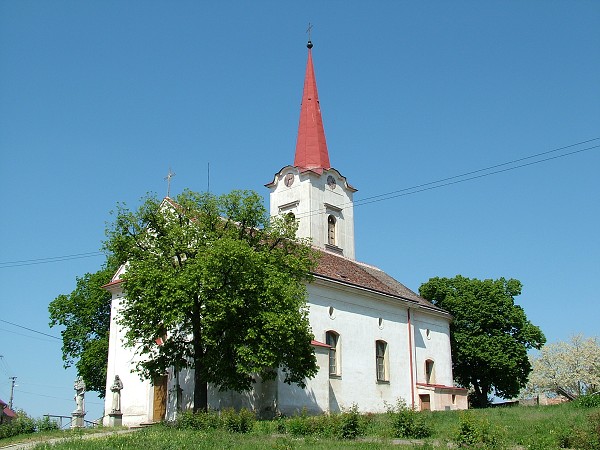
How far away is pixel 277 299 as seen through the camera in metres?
27.0

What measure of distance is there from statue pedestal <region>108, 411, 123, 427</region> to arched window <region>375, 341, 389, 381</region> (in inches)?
550

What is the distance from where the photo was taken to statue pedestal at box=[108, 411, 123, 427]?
30.7m

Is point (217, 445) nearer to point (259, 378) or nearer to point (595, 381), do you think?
point (259, 378)

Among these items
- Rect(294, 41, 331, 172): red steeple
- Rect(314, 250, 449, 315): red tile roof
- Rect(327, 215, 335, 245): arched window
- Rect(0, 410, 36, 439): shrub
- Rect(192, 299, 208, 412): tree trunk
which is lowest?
Rect(0, 410, 36, 439): shrub

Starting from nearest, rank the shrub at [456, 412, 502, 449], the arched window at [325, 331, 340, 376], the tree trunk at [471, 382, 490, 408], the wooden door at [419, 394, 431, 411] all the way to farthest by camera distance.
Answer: the shrub at [456, 412, 502, 449], the arched window at [325, 331, 340, 376], the wooden door at [419, 394, 431, 411], the tree trunk at [471, 382, 490, 408]

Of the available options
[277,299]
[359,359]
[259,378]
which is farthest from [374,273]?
[277,299]

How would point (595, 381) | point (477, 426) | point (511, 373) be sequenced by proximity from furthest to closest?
point (595, 381) → point (511, 373) → point (477, 426)

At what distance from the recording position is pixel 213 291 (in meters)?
26.4

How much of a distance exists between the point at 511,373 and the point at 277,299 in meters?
23.3

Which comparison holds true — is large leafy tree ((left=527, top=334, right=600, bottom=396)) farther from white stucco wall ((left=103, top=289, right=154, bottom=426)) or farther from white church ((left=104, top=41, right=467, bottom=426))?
white stucco wall ((left=103, top=289, right=154, bottom=426))

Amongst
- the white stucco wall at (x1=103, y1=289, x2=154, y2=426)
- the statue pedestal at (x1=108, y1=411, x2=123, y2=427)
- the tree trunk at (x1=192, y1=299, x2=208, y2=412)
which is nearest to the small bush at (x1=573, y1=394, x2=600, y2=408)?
the tree trunk at (x1=192, y1=299, x2=208, y2=412)

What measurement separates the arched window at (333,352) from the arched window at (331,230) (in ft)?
33.8

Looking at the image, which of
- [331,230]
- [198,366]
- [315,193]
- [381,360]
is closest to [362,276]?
[381,360]

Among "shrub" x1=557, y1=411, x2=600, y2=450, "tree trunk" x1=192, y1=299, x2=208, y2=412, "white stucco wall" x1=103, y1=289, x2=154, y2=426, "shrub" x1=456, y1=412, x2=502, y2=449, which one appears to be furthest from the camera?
"white stucco wall" x1=103, y1=289, x2=154, y2=426
